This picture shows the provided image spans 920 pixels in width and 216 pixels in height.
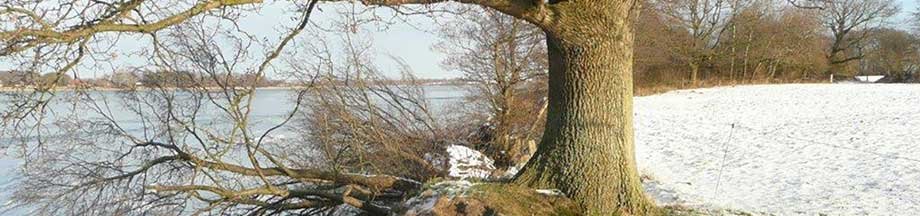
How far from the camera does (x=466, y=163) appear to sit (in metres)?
8.48

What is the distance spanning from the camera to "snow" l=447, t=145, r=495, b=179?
795 centimetres

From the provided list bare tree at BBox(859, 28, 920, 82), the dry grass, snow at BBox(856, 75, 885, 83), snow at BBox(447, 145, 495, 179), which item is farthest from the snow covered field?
bare tree at BBox(859, 28, 920, 82)

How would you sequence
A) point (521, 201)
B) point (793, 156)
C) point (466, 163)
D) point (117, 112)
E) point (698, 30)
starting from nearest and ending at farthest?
point (521, 201)
point (117, 112)
point (466, 163)
point (793, 156)
point (698, 30)

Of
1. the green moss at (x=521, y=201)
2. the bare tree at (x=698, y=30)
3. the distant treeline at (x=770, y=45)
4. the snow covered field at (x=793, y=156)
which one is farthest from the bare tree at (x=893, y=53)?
the green moss at (x=521, y=201)

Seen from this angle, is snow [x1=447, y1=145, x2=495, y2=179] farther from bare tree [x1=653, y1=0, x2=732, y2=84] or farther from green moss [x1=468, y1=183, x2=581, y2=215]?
bare tree [x1=653, y1=0, x2=732, y2=84]

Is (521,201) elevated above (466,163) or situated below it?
above

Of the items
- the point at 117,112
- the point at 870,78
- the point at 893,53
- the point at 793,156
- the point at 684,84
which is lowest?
the point at 793,156

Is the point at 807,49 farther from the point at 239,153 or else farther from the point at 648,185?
the point at 239,153

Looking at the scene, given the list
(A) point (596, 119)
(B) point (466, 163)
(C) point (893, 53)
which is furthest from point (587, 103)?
(C) point (893, 53)

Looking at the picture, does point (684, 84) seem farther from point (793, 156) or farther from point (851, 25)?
point (793, 156)

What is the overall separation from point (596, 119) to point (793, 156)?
6562 mm

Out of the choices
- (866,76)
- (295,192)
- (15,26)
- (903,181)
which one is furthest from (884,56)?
(15,26)

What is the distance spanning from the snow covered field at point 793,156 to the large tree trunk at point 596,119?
2138 mm

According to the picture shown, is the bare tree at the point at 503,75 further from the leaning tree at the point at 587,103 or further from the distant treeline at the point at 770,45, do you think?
the distant treeline at the point at 770,45
